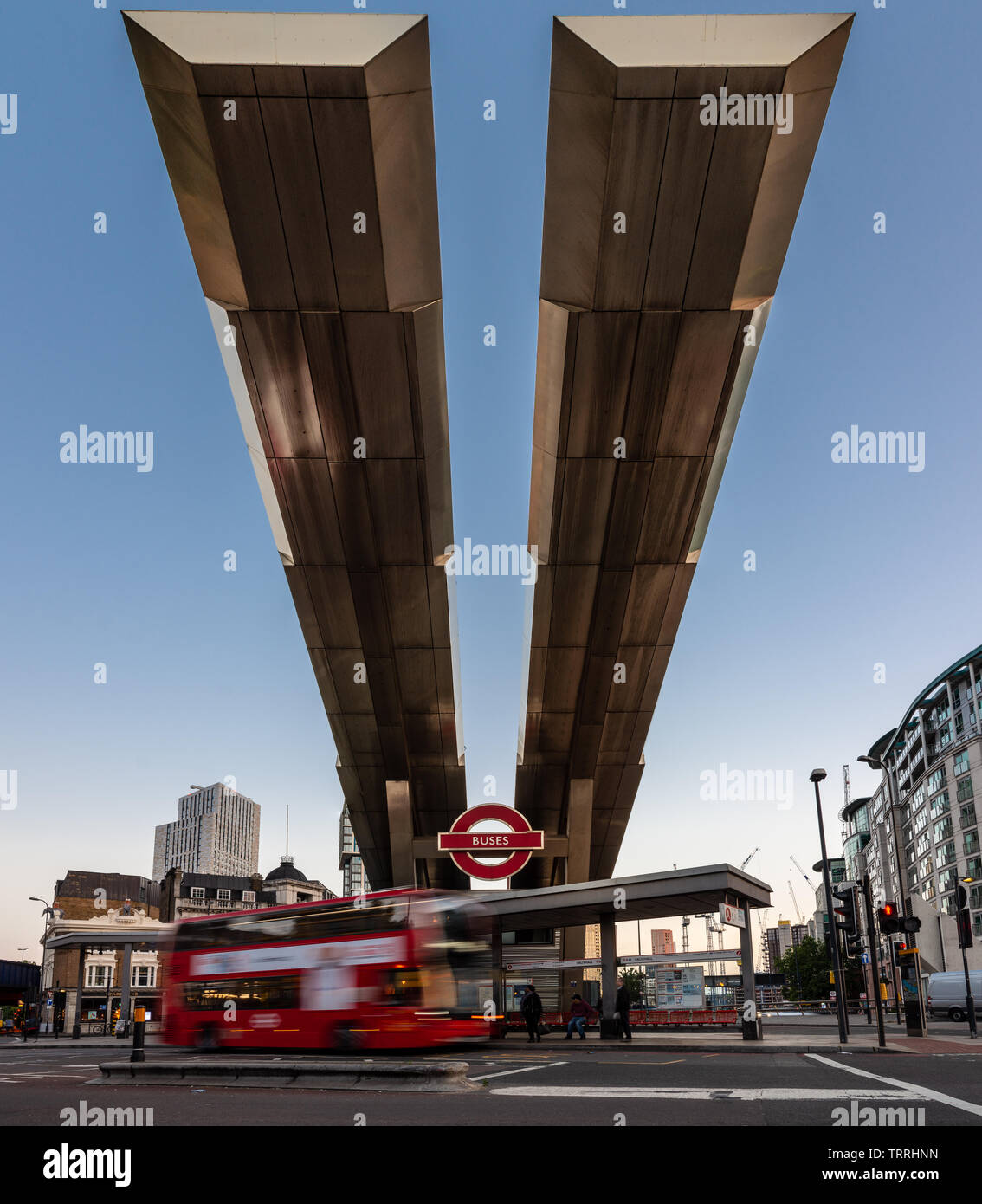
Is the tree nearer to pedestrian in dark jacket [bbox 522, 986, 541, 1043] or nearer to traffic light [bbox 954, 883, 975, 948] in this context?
traffic light [bbox 954, 883, 975, 948]

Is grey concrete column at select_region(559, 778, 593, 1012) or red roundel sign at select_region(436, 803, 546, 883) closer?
red roundel sign at select_region(436, 803, 546, 883)

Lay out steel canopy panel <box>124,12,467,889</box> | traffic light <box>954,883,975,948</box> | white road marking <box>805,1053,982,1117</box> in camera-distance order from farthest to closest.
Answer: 1. traffic light <box>954,883,975,948</box>
2. steel canopy panel <box>124,12,467,889</box>
3. white road marking <box>805,1053,982,1117</box>

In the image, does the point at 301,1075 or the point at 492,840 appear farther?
the point at 492,840

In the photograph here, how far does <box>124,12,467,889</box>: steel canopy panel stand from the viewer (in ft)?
45.5

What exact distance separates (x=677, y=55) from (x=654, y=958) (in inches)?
1268

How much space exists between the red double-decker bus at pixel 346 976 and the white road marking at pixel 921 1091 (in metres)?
6.89

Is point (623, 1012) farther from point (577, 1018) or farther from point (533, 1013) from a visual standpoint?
point (533, 1013)

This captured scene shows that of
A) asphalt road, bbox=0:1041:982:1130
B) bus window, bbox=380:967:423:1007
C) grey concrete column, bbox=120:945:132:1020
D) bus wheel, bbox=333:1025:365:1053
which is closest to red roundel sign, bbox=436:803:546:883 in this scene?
bus wheel, bbox=333:1025:365:1053

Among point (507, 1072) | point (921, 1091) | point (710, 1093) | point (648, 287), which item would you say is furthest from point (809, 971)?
point (710, 1093)

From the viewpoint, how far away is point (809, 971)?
415 ft

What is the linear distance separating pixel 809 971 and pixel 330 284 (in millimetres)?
129479

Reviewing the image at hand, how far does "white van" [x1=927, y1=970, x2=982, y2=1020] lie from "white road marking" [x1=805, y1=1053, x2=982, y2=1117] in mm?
34508

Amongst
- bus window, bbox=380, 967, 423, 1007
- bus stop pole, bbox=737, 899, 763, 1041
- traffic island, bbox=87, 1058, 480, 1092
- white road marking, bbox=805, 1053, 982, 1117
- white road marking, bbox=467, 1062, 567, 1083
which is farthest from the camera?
bus stop pole, bbox=737, 899, 763, 1041

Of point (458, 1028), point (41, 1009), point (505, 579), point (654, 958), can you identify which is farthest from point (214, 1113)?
point (41, 1009)
